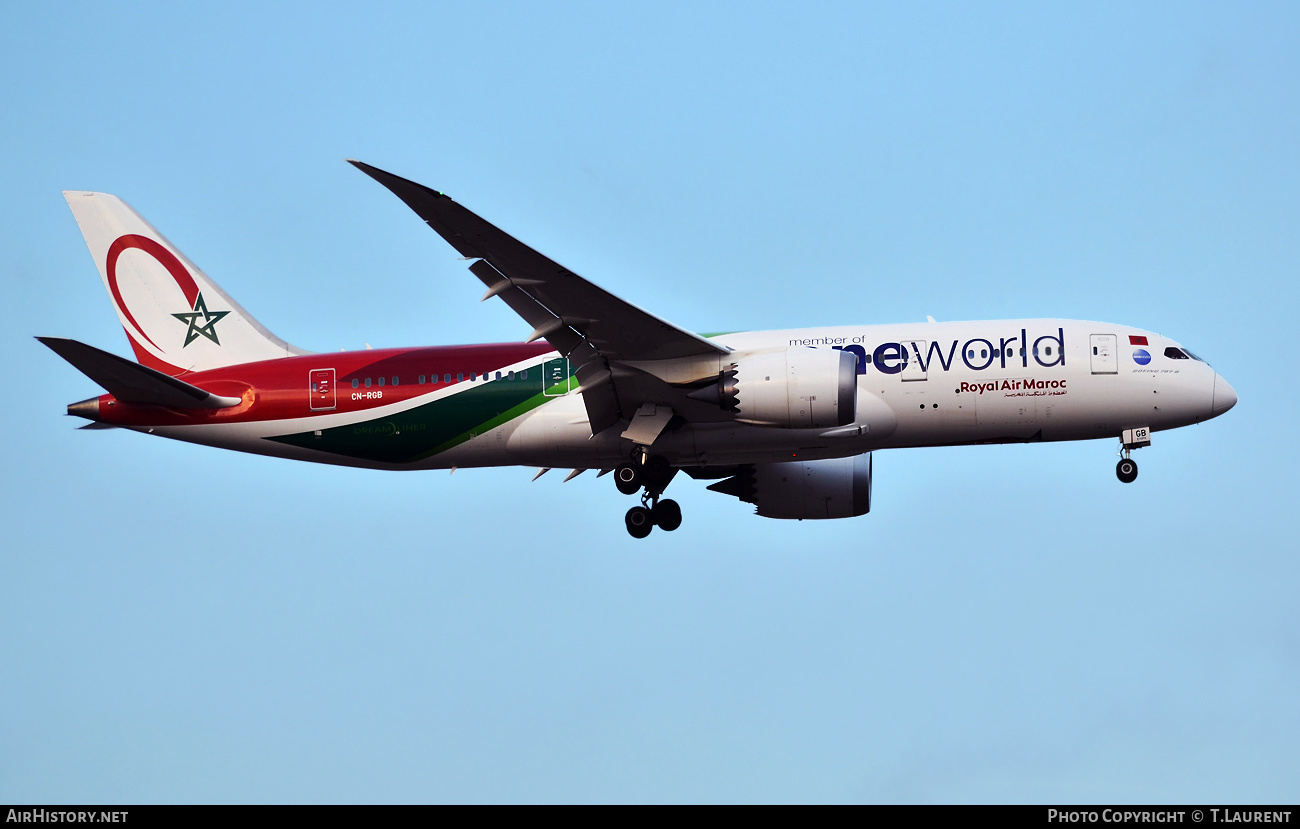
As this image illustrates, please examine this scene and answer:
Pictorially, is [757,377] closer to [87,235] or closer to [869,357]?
[869,357]

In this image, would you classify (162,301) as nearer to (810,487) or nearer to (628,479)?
(628,479)

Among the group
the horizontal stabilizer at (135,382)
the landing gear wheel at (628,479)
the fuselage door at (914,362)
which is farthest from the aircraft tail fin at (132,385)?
the fuselage door at (914,362)


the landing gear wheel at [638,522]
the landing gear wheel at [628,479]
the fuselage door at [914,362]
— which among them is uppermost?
the fuselage door at [914,362]

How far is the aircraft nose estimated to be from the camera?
106 feet

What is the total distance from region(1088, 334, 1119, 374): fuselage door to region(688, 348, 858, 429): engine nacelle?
556cm

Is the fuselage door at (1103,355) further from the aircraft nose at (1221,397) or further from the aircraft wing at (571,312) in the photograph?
the aircraft wing at (571,312)

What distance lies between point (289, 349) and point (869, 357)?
48.6ft

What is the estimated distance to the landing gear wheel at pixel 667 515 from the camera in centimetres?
3494

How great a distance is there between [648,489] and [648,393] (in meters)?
3.18

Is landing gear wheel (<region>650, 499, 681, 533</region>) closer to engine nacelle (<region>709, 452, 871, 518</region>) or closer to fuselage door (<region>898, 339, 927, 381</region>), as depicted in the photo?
engine nacelle (<region>709, 452, 871, 518</region>)

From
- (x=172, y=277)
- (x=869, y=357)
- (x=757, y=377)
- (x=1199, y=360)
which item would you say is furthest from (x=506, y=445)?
(x=1199, y=360)

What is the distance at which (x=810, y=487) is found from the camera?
3766 cm

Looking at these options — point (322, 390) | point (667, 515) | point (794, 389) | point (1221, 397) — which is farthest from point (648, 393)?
point (1221, 397)

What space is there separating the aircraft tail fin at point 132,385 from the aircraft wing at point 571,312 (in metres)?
8.82
